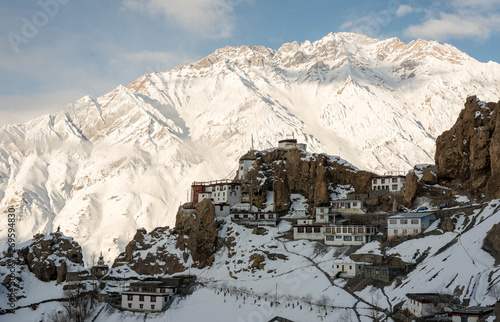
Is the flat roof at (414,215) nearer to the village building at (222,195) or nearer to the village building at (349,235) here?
the village building at (349,235)

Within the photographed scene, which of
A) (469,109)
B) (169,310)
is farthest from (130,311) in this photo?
(469,109)

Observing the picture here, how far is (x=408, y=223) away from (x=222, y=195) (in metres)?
55.2

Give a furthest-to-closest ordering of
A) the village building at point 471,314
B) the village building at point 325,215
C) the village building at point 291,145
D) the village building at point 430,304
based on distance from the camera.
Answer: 1. the village building at point 291,145
2. the village building at point 325,215
3. the village building at point 430,304
4. the village building at point 471,314

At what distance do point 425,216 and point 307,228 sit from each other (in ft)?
90.3

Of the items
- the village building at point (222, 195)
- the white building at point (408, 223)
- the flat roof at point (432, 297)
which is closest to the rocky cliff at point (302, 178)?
the village building at point (222, 195)

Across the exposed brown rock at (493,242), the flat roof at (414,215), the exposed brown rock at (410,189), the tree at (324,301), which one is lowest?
the tree at (324,301)

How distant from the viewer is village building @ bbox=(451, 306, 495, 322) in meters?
71.8

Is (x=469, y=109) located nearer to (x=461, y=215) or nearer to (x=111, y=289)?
(x=461, y=215)

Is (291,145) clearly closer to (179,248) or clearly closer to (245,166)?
(245,166)

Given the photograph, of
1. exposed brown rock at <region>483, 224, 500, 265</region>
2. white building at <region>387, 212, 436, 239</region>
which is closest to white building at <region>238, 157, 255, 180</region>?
white building at <region>387, 212, 436, 239</region>

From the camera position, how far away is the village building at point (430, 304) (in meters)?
82.7

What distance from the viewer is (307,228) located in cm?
13600

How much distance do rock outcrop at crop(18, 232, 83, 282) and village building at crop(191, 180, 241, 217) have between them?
3409 centimetres

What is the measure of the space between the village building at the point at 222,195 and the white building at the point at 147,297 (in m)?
Result: 32.6
